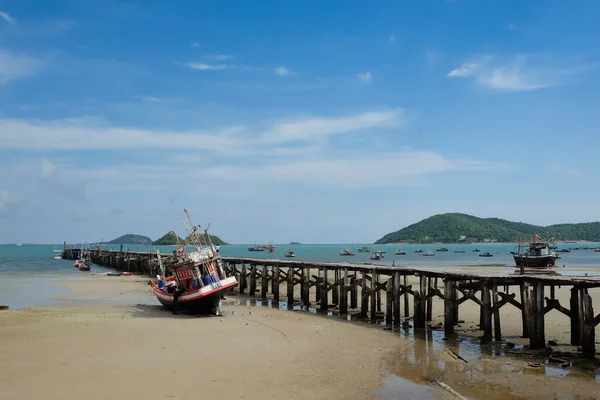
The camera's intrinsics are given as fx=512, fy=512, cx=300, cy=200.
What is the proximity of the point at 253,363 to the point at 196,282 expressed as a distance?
11.8 meters

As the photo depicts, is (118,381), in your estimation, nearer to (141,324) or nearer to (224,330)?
(224,330)

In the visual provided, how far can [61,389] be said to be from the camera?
13.1 metres

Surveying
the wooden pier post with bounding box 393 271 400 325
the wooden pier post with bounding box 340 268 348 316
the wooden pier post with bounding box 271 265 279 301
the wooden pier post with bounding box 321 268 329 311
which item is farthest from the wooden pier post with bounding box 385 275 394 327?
the wooden pier post with bounding box 271 265 279 301

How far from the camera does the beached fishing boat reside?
26.2 m

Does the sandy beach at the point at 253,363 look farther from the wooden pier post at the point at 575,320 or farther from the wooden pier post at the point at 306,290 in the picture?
the wooden pier post at the point at 306,290

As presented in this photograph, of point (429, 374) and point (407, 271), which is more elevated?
point (407, 271)

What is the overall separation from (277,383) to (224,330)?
8.42 m

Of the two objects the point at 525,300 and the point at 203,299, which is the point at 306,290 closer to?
the point at 203,299

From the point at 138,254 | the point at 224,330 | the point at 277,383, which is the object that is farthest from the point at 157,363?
the point at 138,254

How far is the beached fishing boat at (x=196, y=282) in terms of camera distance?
26.2m

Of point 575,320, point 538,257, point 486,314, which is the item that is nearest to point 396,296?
point 486,314

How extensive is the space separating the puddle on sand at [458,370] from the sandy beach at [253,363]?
0.11ft

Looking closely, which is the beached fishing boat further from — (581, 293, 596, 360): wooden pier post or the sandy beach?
(581, 293, 596, 360): wooden pier post

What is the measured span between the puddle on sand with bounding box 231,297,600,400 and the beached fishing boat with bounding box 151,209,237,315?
1021cm
